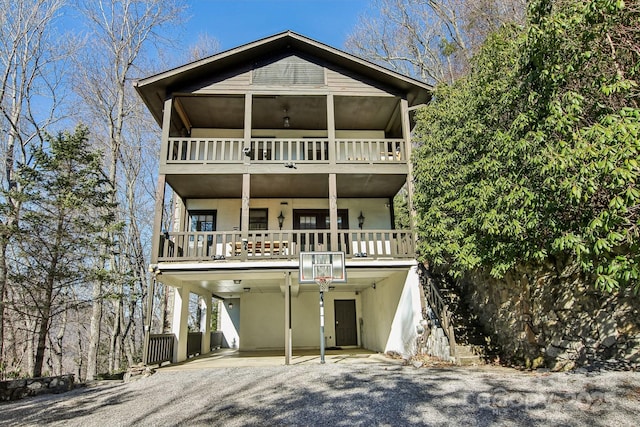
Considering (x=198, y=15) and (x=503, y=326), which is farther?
(x=198, y=15)

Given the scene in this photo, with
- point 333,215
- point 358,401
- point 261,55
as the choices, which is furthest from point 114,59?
point 358,401

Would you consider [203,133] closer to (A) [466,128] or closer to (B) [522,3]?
(A) [466,128]

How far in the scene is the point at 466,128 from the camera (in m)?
7.96

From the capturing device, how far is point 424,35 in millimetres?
18750

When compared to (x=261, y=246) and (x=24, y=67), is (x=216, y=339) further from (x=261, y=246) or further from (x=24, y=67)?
(x=24, y=67)

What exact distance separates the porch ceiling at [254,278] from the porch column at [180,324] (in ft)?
1.20

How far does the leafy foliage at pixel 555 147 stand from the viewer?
4.18m

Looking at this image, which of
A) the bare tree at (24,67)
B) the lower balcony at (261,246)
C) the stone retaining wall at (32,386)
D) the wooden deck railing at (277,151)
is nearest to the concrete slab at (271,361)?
the stone retaining wall at (32,386)

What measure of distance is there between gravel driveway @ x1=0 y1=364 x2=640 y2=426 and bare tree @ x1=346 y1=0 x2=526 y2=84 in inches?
536

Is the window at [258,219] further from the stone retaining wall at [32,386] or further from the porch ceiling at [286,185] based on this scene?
the stone retaining wall at [32,386]

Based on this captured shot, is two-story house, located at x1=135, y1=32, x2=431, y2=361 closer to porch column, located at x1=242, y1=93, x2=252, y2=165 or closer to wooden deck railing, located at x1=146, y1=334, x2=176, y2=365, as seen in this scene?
porch column, located at x1=242, y1=93, x2=252, y2=165

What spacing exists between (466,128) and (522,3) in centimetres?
756

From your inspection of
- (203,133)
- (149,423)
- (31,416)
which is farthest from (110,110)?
(149,423)

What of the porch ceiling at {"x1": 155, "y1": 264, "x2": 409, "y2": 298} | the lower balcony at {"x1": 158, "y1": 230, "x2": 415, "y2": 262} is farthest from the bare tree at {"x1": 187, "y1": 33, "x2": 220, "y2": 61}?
the lower balcony at {"x1": 158, "y1": 230, "x2": 415, "y2": 262}
